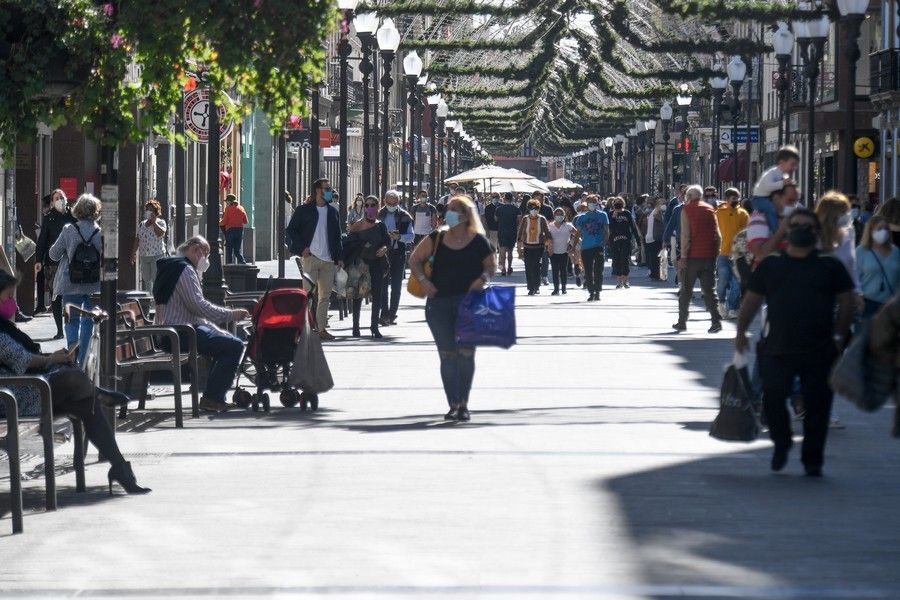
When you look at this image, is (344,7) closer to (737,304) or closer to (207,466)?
(737,304)

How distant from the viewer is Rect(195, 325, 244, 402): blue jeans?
50.3 ft

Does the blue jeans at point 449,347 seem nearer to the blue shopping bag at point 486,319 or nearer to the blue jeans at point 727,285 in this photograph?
the blue shopping bag at point 486,319

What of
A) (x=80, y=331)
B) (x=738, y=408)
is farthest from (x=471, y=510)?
(x=80, y=331)

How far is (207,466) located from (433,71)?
37.4 m

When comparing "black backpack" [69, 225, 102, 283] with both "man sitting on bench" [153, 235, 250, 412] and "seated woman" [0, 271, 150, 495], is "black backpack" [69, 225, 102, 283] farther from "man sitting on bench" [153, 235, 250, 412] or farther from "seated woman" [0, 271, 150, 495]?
"seated woman" [0, 271, 150, 495]

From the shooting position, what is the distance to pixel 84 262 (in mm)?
19234

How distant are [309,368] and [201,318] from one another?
89 centimetres

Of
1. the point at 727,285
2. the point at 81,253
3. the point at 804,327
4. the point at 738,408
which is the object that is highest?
the point at 81,253

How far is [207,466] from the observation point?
39.7ft

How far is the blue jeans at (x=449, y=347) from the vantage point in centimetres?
1490

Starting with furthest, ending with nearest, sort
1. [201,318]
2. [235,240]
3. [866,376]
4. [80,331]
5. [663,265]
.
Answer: [235,240] < [663,265] < [80,331] < [201,318] < [866,376]

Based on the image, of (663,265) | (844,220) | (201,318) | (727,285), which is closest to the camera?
(844,220)

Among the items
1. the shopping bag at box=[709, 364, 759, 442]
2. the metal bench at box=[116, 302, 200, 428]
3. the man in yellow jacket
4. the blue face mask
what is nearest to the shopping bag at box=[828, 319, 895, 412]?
the shopping bag at box=[709, 364, 759, 442]

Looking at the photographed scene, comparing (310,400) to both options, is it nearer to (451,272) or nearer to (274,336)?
(274,336)
